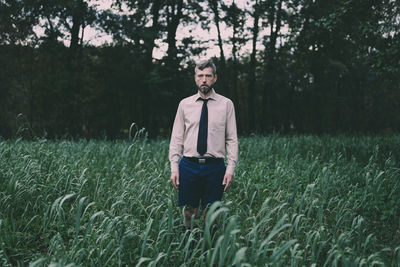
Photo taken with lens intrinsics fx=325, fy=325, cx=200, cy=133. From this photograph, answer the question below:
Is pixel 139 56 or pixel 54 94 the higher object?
pixel 139 56

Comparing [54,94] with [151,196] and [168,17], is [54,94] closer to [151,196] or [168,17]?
[168,17]

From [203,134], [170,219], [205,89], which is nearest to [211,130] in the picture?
[203,134]

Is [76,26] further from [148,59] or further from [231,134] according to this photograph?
[231,134]

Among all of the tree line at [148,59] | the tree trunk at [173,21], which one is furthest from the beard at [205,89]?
the tree trunk at [173,21]

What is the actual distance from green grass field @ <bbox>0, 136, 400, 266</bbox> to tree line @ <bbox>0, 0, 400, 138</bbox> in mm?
4697

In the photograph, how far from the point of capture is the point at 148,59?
581 inches

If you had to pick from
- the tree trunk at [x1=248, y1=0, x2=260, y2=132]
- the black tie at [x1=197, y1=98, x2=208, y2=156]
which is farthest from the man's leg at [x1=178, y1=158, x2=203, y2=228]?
the tree trunk at [x1=248, y1=0, x2=260, y2=132]

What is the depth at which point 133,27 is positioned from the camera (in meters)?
14.3

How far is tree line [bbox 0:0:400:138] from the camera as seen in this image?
31.3 feet

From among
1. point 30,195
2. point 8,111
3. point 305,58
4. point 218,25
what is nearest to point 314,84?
point 305,58

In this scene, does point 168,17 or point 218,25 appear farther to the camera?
point 218,25

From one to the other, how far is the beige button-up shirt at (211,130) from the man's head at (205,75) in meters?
0.13

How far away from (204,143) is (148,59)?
1241 cm

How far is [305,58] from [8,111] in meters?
16.0
